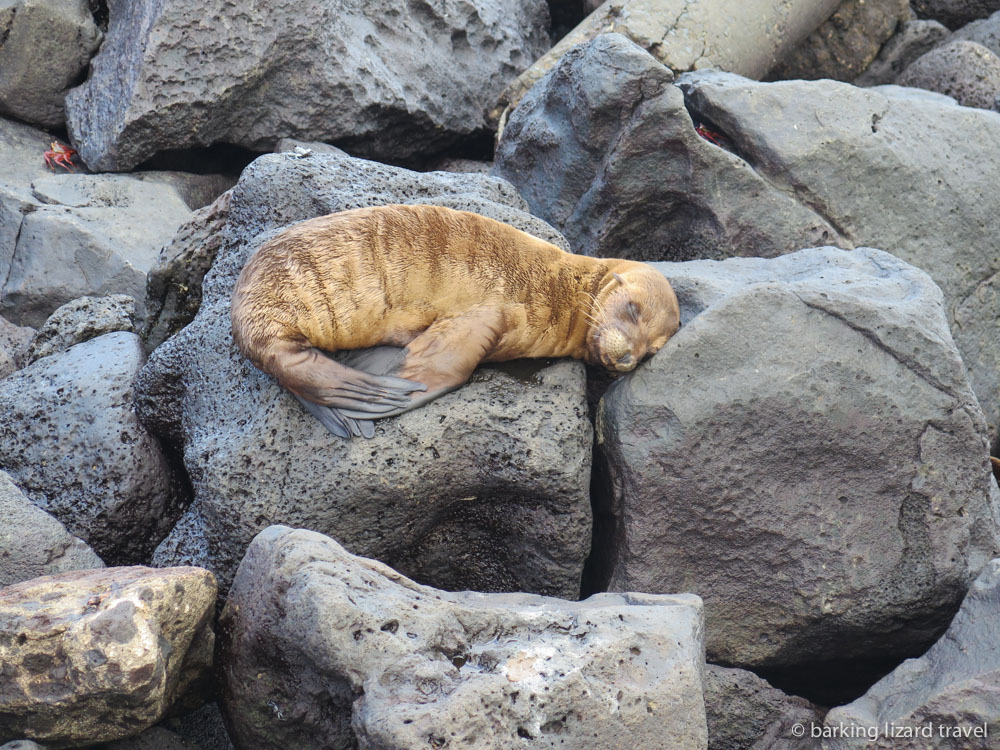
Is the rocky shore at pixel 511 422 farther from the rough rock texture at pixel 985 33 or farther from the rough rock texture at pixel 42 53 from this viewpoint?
the rough rock texture at pixel 985 33

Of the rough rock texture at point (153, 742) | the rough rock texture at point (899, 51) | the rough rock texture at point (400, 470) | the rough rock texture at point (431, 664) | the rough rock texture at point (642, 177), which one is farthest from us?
the rough rock texture at point (899, 51)

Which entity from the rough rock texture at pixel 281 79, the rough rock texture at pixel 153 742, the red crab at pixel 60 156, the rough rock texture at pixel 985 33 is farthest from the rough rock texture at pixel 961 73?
the rough rock texture at pixel 153 742

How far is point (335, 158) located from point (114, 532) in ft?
6.88

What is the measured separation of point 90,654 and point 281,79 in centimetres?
487

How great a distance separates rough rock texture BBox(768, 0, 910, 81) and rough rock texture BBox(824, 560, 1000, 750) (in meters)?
5.24

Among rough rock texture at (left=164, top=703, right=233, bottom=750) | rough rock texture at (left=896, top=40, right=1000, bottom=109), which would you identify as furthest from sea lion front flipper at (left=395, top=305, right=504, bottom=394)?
rough rock texture at (left=896, top=40, right=1000, bottom=109)

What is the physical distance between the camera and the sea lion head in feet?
14.9

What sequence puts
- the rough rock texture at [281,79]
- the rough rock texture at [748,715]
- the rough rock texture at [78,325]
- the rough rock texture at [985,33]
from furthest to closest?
the rough rock texture at [985,33]
the rough rock texture at [281,79]
the rough rock texture at [78,325]
the rough rock texture at [748,715]

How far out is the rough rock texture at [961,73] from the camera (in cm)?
805

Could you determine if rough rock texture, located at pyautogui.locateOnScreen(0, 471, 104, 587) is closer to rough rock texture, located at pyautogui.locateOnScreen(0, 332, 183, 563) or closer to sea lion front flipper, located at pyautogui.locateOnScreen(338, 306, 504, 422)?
rough rock texture, located at pyautogui.locateOnScreen(0, 332, 183, 563)

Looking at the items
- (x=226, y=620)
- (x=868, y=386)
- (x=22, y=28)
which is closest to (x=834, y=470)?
(x=868, y=386)

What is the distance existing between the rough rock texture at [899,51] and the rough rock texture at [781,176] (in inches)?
89.0

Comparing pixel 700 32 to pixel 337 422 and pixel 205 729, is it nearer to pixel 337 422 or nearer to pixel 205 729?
pixel 337 422

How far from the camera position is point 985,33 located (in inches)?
353
